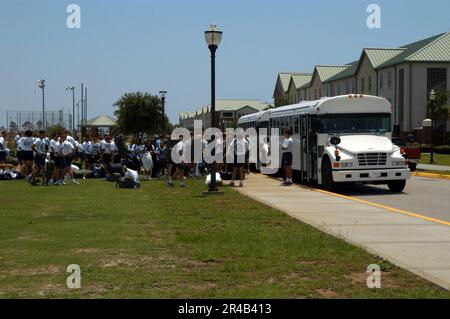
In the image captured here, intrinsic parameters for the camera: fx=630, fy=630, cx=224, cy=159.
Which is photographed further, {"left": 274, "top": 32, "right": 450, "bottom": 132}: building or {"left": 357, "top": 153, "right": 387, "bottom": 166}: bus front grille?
{"left": 274, "top": 32, "right": 450, "bottom": 132}: building

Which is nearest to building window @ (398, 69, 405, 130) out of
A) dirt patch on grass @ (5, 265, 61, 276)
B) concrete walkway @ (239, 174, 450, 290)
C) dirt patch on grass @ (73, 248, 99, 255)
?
concrete walkway @ (239, 174, 450, 290)

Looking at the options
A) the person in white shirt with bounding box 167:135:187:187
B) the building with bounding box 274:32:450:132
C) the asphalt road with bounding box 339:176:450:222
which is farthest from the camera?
the building with bounding box 274:32:450:132

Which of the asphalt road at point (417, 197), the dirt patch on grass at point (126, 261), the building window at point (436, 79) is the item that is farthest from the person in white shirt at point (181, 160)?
the building window at point (436, 79)

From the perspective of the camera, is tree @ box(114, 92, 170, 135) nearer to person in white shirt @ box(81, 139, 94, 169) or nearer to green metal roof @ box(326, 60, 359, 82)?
green metal roof @ box(326, 60, 359, 82)

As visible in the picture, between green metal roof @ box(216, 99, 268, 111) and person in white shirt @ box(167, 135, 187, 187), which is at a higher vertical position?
green metal roof @ box(216, 99, 268, 111)

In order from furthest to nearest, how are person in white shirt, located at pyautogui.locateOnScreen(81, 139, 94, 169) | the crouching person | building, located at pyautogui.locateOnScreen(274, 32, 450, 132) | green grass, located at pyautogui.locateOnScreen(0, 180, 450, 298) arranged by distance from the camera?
1. building, located at pyautogui.locateOnScreen(274, 32, 450, 132)
2. person in white shirt, located at pyautogui.locateOnScreen(81, 139, 94, 169)
3. the crouching person
4. green grass, located at pyautogui.locateOnScreen(0, 180, 450, 298)

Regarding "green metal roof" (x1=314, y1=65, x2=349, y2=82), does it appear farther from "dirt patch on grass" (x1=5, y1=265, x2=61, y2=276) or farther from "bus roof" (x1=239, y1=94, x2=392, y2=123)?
"dirt patch on grass" (x1=5, y1=265, x2=61, y2=276)

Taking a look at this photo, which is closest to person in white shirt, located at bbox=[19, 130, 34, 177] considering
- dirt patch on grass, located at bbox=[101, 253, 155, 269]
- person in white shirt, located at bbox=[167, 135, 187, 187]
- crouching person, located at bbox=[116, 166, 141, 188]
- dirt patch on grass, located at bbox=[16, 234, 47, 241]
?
crouching person, located at bbox=[116, 166, 141, 188]

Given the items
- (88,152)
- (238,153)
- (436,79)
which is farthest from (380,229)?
(436,79)

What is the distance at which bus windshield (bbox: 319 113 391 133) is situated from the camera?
19023 millimetres

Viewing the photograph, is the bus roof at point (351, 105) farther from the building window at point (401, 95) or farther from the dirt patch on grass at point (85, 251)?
the building window at point (401, 95)

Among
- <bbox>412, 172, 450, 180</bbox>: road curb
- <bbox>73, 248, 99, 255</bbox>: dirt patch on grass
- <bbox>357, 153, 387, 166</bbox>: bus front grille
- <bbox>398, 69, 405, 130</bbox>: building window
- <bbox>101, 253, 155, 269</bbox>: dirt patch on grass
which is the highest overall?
<bbox>398, 69, 405, 130</bbox>: building window

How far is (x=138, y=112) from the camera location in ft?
259

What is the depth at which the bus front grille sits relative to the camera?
17516mm
